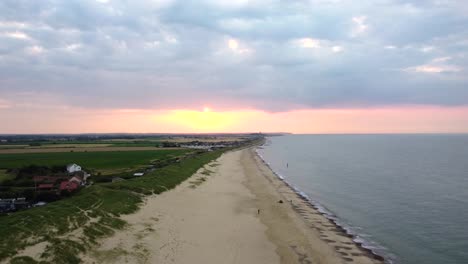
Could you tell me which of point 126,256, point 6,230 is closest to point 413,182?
point 126,256

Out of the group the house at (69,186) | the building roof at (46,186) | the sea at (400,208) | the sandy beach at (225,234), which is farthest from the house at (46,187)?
the sea at (400,208)

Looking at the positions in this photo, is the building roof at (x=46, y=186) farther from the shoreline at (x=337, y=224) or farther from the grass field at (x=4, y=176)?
the shoreline at (x=337, y=224)

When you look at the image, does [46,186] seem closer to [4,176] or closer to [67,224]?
[4,176]

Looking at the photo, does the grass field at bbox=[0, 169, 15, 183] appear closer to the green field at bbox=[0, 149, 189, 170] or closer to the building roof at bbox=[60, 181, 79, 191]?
the green field at bbox=[0, 149, 189, 170]

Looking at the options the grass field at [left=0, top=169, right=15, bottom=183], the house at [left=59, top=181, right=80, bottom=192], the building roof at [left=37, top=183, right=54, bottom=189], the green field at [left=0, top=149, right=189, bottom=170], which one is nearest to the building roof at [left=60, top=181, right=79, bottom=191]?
the house at [left=59, top=181, right=80, bottom=192]

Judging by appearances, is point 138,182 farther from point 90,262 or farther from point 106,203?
point 90,262

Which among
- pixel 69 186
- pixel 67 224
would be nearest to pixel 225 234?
pixel 67 224
